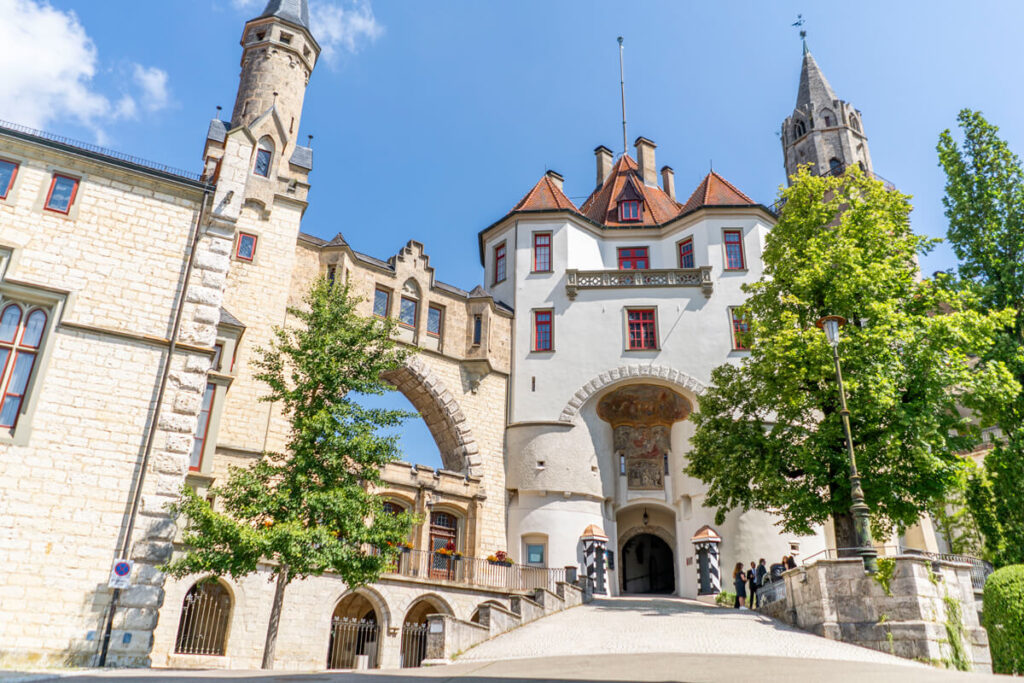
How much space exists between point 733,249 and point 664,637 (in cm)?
2113

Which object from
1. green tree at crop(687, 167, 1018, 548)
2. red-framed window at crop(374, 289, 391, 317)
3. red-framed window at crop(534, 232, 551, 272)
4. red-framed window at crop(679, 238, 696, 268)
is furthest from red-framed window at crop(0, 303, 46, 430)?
red-framed window at crop(679, 238, 696, 268)

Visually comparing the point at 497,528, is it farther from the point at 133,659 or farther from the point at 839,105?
the point at 839,105

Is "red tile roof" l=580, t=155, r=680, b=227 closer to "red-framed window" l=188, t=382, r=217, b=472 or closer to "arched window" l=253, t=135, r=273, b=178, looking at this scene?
"arched window" l=253, t=135, r=273, b=178

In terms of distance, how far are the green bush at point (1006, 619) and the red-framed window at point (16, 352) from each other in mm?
18813

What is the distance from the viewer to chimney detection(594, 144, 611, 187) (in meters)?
40.7

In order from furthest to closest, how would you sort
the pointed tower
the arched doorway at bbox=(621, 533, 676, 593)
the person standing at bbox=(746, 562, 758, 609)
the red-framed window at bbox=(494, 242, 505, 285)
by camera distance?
the red-framed window at bbox=(494, 242, 505, 285), the arched doorway at bbox=(621, 533, 676, 593), the pointed tower, the person standing at bbox=(746, 562, 758, 609)

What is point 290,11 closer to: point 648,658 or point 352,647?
point 352,647

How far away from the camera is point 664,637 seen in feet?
50.4

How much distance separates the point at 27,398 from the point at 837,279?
1875cm

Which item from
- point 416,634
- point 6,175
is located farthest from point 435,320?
point 6,175

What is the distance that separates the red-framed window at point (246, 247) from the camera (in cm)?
2455

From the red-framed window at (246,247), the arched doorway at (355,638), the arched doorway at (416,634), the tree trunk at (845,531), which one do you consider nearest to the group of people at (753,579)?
the tree trunk at (845,531)

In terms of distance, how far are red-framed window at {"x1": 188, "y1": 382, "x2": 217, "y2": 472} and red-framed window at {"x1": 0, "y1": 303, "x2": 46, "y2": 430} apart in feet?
22.6

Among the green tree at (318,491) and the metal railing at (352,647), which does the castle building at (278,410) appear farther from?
the green tree at (318,491)
